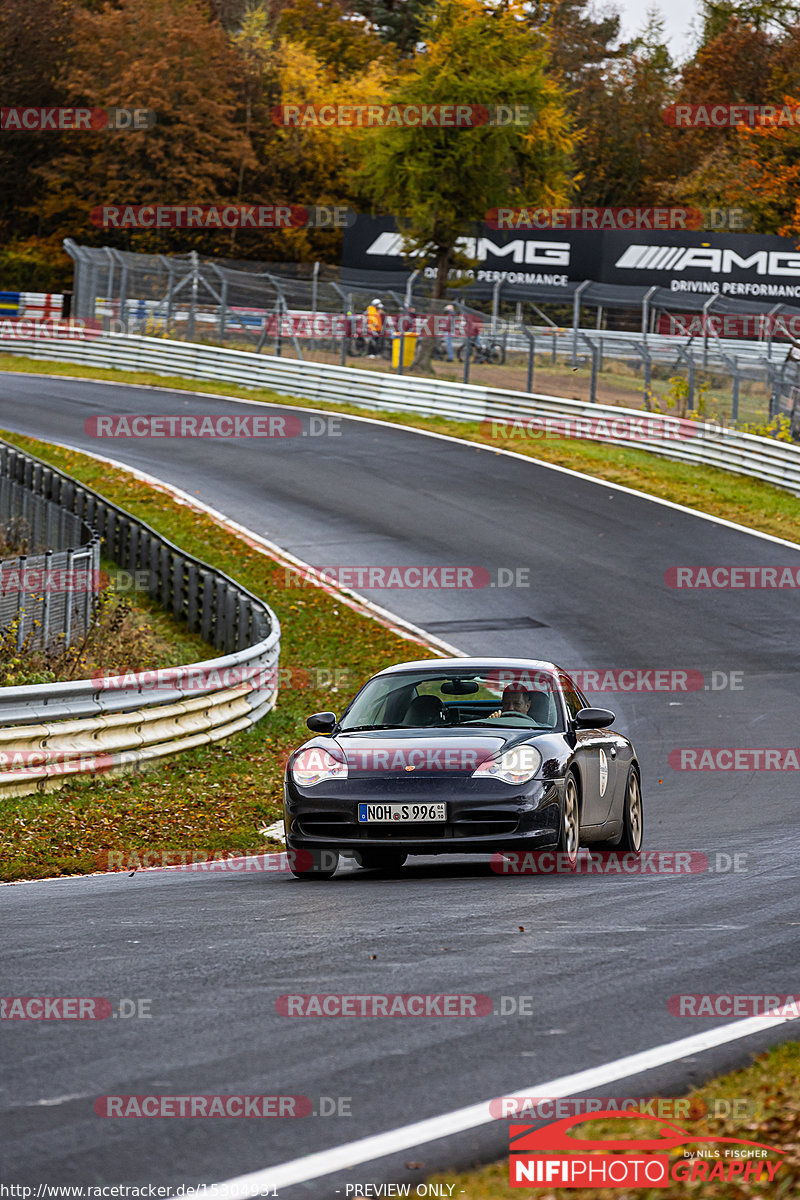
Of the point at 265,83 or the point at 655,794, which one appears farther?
the point at 265,83

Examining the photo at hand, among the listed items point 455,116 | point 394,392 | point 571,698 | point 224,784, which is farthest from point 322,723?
point 455,116

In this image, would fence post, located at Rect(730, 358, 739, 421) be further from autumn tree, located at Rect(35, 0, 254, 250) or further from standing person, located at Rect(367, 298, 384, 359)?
autumn tree, located at Rect(35, 0, 254, 250)

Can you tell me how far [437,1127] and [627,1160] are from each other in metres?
0.55

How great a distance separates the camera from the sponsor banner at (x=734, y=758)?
51.0 feet

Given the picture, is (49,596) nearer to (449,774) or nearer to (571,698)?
(571,698)

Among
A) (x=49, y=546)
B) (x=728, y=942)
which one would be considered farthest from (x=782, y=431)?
(x=728, y=942)

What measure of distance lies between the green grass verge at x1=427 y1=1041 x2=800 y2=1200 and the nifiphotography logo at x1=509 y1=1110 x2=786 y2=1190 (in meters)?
0.02

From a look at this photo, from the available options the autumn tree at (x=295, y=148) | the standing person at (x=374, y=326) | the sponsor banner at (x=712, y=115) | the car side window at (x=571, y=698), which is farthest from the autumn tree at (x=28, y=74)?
the car side window at (x=571, y=698)

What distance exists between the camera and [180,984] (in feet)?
19.6

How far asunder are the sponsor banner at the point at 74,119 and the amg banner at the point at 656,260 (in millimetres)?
15369

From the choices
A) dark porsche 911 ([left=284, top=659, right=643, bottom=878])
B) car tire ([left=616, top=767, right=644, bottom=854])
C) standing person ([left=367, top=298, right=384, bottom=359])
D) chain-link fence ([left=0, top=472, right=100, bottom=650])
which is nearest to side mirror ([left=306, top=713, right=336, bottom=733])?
dark porsche 911 ([left=284, top=659, right=643, bottom=878])

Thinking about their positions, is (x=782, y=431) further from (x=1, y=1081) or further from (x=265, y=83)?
(x=265, y=83)

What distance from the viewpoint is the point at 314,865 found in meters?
9.63

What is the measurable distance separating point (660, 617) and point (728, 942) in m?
15.8
